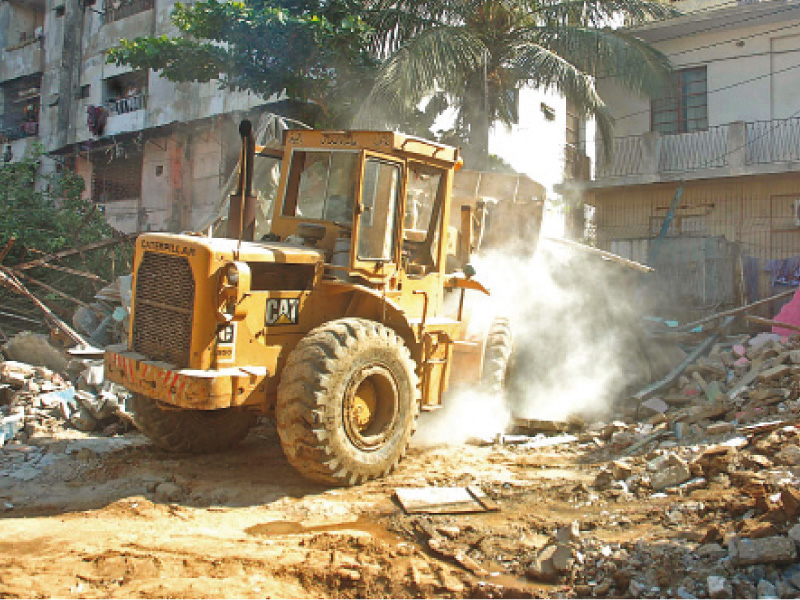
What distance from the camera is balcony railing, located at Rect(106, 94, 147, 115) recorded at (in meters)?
25.0

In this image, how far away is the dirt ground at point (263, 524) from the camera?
13.1ft


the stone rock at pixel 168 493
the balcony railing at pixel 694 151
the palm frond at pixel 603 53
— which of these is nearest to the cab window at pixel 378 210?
the stone rock at pixel 168 493

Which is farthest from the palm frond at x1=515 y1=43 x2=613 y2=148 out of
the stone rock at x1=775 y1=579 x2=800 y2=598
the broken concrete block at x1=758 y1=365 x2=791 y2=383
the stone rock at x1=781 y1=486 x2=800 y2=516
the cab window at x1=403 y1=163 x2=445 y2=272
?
the stone rock at x1=775 y1=579 x2=800 y2=598

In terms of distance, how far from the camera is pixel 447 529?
4.84 meters

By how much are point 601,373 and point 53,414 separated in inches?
285

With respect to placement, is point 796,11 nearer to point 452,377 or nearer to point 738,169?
point 738,169

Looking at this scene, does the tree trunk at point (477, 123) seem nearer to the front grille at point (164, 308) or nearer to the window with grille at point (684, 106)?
the window with grille at point (684, 106)

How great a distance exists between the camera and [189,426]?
21.6 feet

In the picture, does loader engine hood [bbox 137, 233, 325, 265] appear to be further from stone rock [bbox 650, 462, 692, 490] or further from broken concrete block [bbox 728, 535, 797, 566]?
broken concrete block [bbox 728, 535, 797, 566]

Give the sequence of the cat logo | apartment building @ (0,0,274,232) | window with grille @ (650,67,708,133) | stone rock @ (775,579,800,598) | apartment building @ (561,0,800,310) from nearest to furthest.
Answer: stone rock @ (775,579,800,598), the cat logo, apartment building @ (561,0,800,310), window with grille @ (650,67,708,133), apartment building @ (0,0,274,232)

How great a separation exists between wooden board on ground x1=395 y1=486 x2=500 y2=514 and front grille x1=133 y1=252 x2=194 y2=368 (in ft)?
6.54

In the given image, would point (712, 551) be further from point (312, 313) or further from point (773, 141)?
point (773, 141)

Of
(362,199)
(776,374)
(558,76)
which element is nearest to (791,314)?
(776,374)

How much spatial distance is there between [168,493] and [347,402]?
5.13 feet
